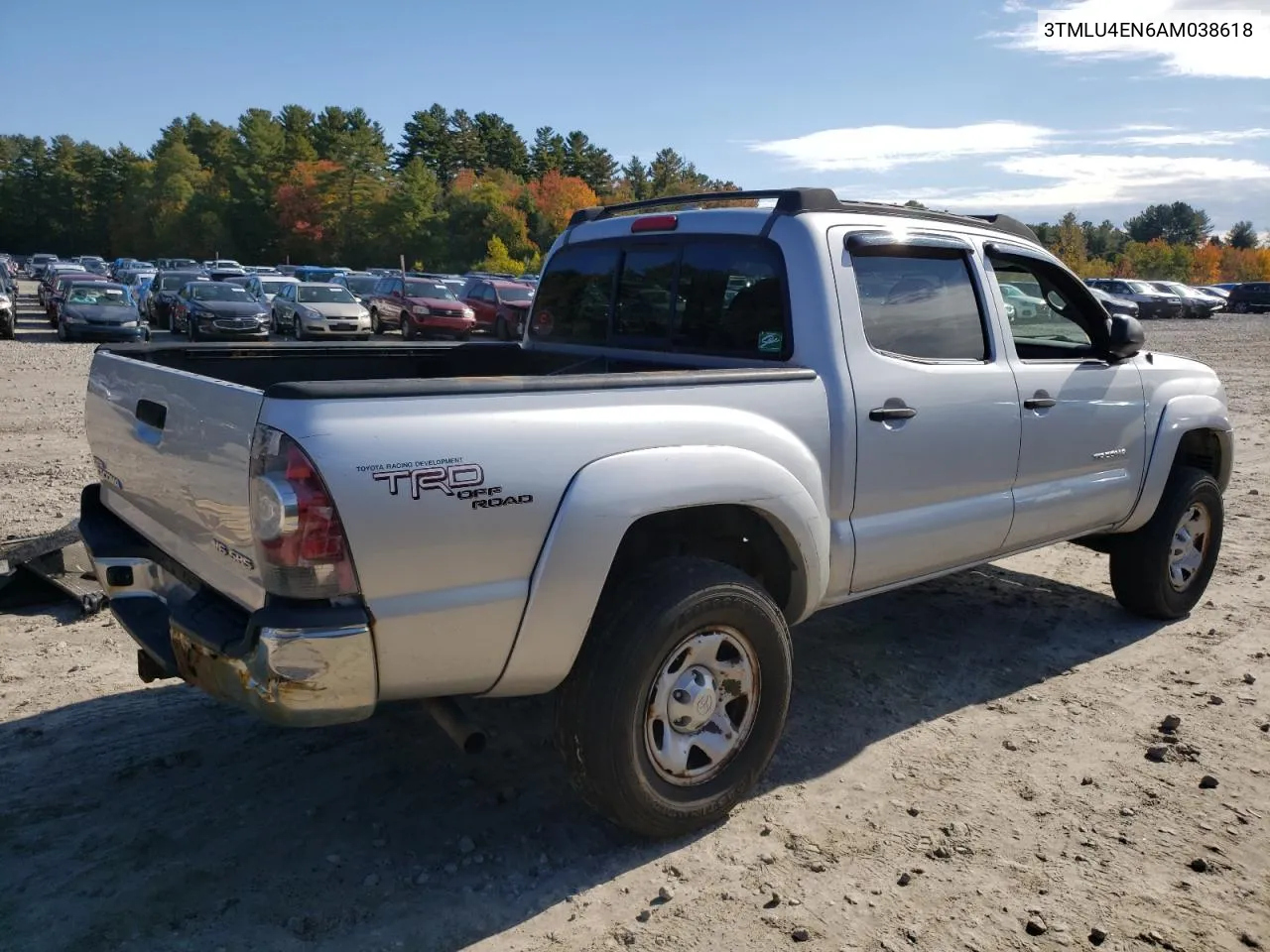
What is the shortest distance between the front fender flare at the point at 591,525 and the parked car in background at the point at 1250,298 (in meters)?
57.0

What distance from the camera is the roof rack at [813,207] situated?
3842 mm

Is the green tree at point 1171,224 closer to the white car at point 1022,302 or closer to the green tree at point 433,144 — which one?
the green tree at point 433,144

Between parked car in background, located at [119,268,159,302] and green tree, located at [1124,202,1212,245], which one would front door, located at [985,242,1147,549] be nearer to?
parked car in background, located at [119,268,159,302]

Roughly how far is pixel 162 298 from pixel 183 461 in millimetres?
29631

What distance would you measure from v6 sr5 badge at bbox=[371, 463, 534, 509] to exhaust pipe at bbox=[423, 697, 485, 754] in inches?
26.2

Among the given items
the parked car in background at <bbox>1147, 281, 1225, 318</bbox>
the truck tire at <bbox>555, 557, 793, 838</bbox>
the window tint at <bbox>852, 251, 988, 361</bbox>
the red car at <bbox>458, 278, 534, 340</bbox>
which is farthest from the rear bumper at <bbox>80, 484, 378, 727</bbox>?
the parked car in background at <bbox>1147, 281, 1225, 318</bbox>

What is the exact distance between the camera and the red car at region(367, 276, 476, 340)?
2731cm

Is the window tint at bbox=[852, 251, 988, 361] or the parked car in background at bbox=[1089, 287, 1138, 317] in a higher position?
the window tint at bbox=[852, 251, 988, 361]

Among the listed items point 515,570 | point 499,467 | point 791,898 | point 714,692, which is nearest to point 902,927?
point 791,898

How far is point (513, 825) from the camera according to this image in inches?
135

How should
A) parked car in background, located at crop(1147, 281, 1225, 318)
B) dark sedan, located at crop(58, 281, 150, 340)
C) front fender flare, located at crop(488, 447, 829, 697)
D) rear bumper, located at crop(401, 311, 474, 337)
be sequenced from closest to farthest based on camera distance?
front fender flare, located at crop(488, 447, 829, 697)
dark sedan, located at crop(58, 281, 150, 340)
rear bumper, located at crop(401, 311, 474, 337)
parked car in background, located at crop(1147, 281, 1225, 318)

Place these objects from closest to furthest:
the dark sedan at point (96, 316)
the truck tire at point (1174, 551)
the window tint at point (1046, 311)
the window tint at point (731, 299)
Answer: the window tint at point (731, 299) < the window tint at point (1046, 311) < the truck tire at point (1174, 551) < the dark sedan at point (96, 316)

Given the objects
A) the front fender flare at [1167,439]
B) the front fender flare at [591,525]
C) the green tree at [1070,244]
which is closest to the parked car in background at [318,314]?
the front fender flare at [1167,439]

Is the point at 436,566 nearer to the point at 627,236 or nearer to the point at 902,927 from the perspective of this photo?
the point at 902,927
